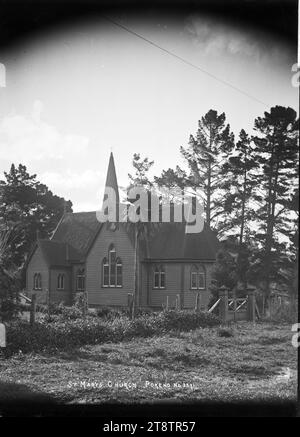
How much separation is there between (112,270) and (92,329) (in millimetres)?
1692

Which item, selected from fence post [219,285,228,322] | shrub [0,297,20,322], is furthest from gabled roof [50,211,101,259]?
fence post [219,285,228,322]

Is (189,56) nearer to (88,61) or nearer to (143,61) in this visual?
(143,61)

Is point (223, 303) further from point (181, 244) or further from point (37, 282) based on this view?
point (37, 282)

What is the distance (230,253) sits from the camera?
5.25 m

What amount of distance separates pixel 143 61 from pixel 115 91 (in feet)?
1.41

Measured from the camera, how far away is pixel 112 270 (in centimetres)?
575

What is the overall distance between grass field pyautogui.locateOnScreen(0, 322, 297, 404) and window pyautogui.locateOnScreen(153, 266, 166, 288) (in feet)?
2.37

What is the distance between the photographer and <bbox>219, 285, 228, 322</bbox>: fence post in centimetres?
547

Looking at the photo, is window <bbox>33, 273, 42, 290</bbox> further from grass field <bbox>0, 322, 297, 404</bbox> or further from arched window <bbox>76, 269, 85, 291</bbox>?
grass field <bbox>0, 322, 297, 404</bbox>

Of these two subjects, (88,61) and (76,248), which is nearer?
(88,61)

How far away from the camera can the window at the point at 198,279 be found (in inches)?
228

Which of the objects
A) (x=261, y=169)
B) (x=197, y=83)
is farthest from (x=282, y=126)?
(x=197, y=83)

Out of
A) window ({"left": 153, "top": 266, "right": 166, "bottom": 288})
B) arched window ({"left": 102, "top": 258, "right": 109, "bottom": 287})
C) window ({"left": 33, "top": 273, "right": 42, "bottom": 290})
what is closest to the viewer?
arched window ({"left": 102, "top": 258, "right": 109, "bottom": 287})
